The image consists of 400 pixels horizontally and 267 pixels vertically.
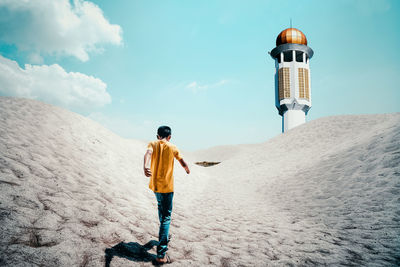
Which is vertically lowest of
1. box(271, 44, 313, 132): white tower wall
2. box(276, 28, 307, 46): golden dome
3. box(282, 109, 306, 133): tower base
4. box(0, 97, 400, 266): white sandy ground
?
box(0, 97, 400, 266): white sandy ground

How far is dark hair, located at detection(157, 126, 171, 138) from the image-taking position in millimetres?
3195

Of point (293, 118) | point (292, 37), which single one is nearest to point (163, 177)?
point (293, 118)

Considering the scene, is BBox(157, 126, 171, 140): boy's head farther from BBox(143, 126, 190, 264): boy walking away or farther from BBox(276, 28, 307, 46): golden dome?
BBox(276, 28, 307, 46): golden dome

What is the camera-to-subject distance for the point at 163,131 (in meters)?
3.19

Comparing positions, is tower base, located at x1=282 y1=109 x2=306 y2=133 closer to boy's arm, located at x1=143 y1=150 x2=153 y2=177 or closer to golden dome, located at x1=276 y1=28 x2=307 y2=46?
golden dome, located at x1=276 y1=28 x2=307 y2=46

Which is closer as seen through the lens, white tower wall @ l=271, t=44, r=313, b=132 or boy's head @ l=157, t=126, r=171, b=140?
boy's head @ l=157, t=126, r=171, b=140

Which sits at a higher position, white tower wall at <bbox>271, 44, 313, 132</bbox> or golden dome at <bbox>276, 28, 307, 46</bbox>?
golden dome at <bbox>276, 28, 307, 46</bbox>

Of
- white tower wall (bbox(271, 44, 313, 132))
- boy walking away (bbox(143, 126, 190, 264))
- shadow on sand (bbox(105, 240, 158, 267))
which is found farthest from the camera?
white tower wall (bbox(271, 44, 313, 132))

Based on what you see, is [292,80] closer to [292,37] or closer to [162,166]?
[292,37]

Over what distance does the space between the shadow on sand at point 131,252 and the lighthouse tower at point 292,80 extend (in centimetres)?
4251

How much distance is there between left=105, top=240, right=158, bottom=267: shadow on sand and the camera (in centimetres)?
273

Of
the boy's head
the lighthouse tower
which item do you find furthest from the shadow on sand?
the lighthouse tower

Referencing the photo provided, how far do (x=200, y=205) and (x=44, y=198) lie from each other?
4720 mm

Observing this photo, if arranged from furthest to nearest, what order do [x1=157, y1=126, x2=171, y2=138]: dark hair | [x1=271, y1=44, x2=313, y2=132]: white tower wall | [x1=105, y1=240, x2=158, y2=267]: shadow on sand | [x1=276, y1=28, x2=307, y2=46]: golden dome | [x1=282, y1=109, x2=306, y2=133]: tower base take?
[x1=276, y1=28, x2=307, y2=46]: golden dome < [x1=282, y1=109, x2=306, y2=133]: tower base < [x1=271, y1=44, x2=313, y2=132]: white tower wall < [x1=157, y1=126, x2=171, y2=138]: dark hair < [x1=105, y1=240, x2=158, y2=267]: shadow on sand
